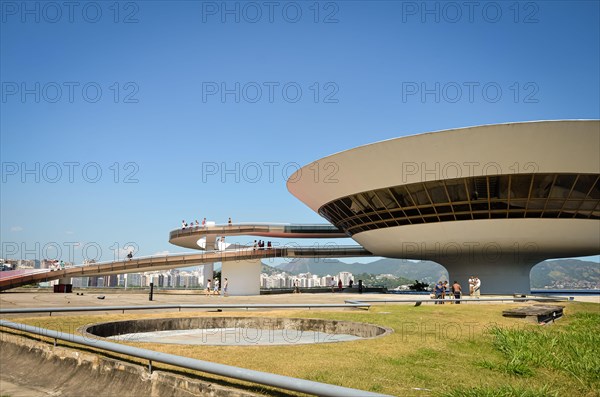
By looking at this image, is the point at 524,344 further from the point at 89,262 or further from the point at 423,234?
the point at 89,262

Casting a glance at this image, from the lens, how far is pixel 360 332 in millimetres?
13023

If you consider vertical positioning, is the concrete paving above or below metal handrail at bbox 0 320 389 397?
below

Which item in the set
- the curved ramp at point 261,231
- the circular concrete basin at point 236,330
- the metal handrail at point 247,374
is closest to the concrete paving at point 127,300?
the circular concrete basin at point 236,330

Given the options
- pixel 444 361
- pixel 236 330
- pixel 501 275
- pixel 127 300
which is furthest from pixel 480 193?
pixel 444 361

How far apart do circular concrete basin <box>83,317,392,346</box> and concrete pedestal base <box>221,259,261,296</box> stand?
26.8 metres

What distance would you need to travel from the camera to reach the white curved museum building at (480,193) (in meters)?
25.9

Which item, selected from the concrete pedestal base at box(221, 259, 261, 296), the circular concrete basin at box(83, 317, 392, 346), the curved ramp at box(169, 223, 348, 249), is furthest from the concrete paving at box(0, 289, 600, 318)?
the curved ramp at box(169, 223, 348, 249)

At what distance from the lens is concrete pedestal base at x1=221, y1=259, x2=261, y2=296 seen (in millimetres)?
41312

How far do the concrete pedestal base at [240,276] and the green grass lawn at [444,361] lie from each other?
2961cm

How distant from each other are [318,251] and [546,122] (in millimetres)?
28065

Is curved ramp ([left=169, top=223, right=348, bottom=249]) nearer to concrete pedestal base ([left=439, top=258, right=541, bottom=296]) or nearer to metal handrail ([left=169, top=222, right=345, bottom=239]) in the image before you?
metal handrail ([left=169, top=222, right=345, bottom=239])

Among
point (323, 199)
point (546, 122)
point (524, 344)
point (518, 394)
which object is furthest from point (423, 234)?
point (518, 394)

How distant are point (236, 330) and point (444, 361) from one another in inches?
302

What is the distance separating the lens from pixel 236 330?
14.1 meters
